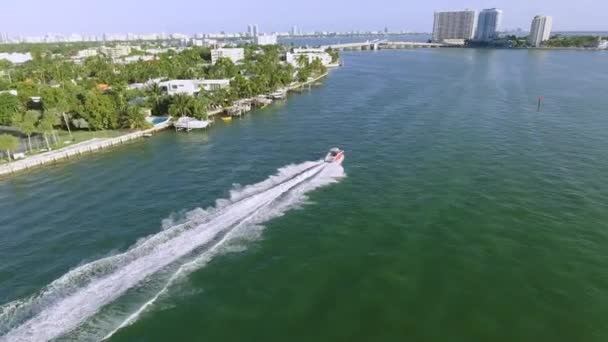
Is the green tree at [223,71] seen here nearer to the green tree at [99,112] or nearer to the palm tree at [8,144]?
the green tree at [99,112]

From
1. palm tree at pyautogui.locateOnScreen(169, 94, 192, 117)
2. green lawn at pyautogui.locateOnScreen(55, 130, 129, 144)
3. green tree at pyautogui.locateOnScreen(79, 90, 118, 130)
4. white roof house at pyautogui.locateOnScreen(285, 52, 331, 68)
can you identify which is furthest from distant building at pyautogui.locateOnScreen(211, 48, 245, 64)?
green lawn at pyautogui.locateOnScreen(55, 130, 129, 144)

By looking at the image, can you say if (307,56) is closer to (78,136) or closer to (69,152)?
(78,136)

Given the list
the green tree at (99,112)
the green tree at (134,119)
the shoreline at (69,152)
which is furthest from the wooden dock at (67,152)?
the green tree at (99,112)

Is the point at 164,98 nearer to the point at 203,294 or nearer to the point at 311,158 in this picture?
the point at 311,158

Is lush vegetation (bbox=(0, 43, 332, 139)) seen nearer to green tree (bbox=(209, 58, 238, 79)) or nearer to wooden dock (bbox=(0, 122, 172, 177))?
green tree (bbox=(209, 58, 238, 79))

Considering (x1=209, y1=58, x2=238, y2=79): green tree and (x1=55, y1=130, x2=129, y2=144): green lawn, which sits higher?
(x1=209, y1=58, x2=238, y2=79): green tree

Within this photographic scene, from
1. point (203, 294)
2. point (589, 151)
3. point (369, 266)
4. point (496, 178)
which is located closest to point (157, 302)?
point (203, 294)
